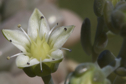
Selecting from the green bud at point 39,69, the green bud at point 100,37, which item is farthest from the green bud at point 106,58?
the green bud at point 39,69

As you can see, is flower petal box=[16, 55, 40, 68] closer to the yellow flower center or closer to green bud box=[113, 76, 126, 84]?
the yellow flower center

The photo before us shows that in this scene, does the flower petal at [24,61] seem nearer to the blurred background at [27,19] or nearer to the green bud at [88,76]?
the green bud at [88,76]

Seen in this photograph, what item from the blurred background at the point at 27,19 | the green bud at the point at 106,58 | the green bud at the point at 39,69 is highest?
the green bud at the point at 39,69

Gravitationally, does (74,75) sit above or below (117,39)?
above

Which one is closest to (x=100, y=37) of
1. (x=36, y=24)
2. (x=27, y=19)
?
(x=36, y=24)

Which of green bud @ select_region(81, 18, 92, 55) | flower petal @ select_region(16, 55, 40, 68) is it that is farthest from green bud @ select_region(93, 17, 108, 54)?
flower petal @ select_region(16, 55, 40, 68)

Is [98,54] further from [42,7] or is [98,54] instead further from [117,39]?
[117,39]

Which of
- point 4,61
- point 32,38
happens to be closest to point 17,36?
point 32,38

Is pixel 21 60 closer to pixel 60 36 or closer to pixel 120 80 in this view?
pixel 60 36
